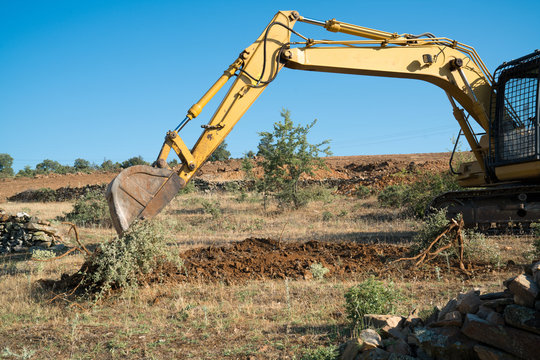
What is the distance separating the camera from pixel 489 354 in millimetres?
3443

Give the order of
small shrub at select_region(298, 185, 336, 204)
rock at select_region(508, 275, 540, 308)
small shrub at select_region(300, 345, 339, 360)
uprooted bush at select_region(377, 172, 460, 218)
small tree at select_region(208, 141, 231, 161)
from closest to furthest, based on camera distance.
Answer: rock at select_region(508, 275, 540, 308), small shrub at select_region(300, 345, 339, 360), uprooted bush at select_region(377, 172, 460, 218), small shrub at select_region(298, 185, 336, 204), small tree at select_region(208, 141, 231, 161)

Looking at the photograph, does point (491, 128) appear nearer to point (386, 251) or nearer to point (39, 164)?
point (386, 251)

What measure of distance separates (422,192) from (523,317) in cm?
1285

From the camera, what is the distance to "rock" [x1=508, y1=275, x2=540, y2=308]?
353 centimetres

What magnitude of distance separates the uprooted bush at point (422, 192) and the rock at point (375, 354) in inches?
436

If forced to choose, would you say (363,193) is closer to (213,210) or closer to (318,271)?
(213,210)

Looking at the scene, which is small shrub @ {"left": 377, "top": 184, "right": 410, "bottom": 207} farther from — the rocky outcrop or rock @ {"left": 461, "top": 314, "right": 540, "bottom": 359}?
rock @ {"left": 461, "top": 314, "right": 540, "bottom": 359}

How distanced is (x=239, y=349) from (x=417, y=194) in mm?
12382

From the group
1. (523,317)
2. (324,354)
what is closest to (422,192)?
(324,354)

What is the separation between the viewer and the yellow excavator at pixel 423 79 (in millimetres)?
7176

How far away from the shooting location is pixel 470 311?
12.9 feet

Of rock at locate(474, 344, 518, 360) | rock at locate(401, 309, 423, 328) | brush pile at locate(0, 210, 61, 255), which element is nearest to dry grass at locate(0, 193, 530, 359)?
rock at locate(401, 309, 423, 328)

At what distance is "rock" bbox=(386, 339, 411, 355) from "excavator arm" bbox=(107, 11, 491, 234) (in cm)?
435

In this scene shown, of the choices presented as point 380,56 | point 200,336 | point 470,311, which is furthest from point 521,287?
point 380,56
